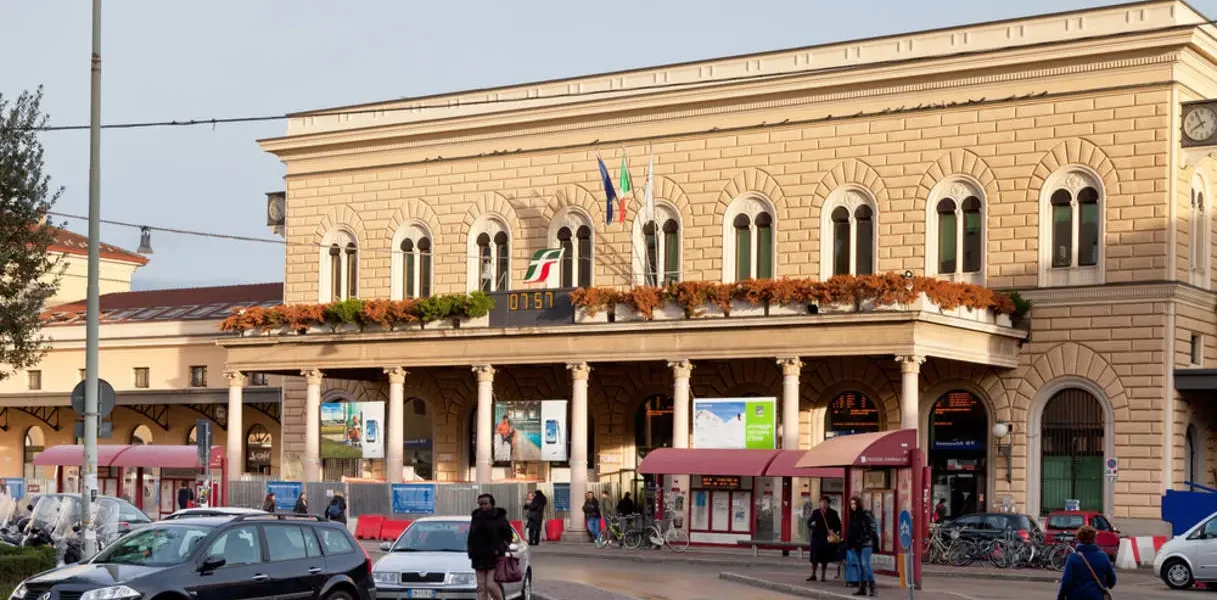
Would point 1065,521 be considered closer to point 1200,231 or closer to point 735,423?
point 735,423

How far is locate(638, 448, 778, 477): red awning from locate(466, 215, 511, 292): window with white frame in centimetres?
1152

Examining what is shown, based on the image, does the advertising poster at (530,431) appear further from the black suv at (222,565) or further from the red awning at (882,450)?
the black suv at (222,565)

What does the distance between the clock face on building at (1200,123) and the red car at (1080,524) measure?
10068 millimetres

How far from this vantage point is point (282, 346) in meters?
54.8

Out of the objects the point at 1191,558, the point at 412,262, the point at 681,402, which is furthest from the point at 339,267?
the point at 1191,558

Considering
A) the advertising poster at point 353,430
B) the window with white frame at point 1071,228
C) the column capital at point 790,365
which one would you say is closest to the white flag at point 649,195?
the column capital at point 790,365

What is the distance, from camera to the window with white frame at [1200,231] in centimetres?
4597

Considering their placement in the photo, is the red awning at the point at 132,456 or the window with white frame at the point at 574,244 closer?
the window with white frame at the point at 574,244

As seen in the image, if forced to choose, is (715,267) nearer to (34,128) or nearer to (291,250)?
(291,250)

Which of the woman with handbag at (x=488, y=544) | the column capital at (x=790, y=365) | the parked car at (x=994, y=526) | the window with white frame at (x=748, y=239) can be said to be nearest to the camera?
the woman with handbag at (x=488, y=544)

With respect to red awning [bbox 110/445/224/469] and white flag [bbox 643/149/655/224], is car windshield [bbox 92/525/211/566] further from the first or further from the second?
red awning [bbox 110/445/224/469]

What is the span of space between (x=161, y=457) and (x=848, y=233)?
73.5ft

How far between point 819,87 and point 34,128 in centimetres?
2434

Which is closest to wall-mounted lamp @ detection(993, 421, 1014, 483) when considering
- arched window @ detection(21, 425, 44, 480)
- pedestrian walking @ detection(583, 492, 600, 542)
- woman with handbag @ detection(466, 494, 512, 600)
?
pedestrian walking @ detection(583, 492, 600, 542)
